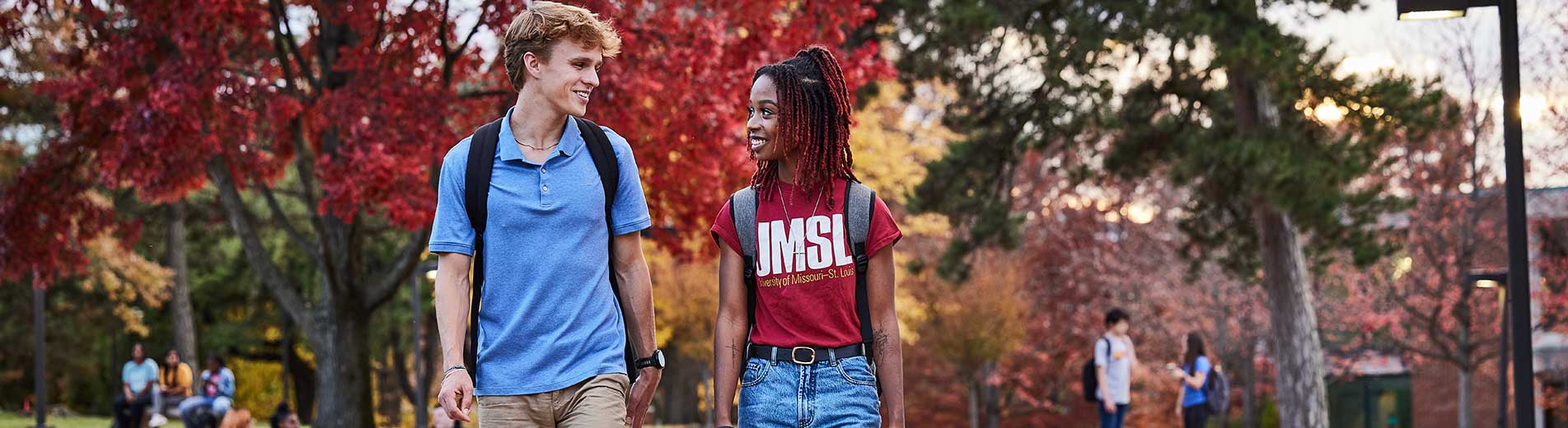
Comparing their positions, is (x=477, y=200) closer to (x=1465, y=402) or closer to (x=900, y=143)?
(x=900, y=143)

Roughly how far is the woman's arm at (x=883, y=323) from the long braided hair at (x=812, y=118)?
233 mm

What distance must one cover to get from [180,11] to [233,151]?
2.48m

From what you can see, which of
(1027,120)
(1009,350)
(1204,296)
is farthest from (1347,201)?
(1204,296)

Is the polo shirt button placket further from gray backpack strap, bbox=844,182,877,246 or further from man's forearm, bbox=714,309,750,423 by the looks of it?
gray backpack strap, bbox=844,182,877,246

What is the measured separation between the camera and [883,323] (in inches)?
177

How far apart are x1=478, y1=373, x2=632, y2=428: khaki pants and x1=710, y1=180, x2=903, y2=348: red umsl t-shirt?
66 centimetres

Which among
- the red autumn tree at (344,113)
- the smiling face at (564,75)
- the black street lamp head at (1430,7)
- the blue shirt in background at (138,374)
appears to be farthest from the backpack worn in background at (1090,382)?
the blue shirt in background at (138,374)

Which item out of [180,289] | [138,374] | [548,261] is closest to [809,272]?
[548,261]

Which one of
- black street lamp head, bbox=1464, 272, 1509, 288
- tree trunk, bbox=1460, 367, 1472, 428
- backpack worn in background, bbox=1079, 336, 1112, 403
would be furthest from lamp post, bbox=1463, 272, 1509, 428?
backpack worn in background, bbox=1079, 336, 1112, 403

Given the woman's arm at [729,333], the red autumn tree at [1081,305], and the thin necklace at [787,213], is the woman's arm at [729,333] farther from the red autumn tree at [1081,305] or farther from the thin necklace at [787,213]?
the red autumn tree at [1081,305]

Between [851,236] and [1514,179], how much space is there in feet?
22.5

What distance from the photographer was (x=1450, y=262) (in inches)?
1130

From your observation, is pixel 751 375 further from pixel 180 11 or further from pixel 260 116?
pixel 260 116

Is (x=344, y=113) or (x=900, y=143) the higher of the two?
(x=900, y=143)
